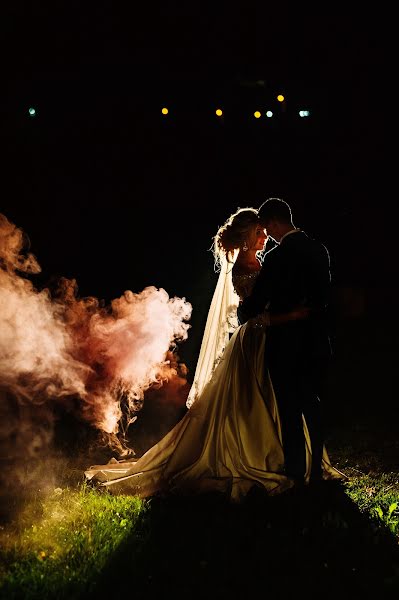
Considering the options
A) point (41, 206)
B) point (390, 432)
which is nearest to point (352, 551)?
point (390, 432)

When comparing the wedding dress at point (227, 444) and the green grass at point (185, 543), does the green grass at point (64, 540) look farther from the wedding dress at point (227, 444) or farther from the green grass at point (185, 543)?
the wedding dress at point (227, 444)

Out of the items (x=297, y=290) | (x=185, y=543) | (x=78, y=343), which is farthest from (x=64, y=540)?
(x=78, y=343)

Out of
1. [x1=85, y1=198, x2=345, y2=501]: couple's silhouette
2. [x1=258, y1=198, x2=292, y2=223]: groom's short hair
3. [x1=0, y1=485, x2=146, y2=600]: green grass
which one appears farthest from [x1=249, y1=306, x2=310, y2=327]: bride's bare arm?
[x1=0, y1=485, x2=146, y2=600]: green grass

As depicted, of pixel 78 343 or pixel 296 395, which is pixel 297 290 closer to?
pixel 296 395

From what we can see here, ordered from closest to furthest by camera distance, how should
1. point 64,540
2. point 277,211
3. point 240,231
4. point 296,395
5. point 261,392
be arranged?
point 64,540 → point 296,395 → point 277,211 → point 261,392 → point 240,231

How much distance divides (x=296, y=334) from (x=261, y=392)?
72cm

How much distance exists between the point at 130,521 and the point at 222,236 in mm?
2975

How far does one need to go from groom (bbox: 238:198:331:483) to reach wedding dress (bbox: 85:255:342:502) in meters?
0.20

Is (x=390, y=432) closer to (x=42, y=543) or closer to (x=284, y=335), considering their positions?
(x=284, y=335)

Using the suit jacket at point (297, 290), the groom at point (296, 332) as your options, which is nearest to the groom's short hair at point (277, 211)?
the groom at point (296, 332)

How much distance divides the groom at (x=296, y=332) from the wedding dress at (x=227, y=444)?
201mm

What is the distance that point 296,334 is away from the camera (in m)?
5.08

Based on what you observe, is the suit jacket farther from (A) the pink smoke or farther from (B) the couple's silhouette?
(A) the pink smoke

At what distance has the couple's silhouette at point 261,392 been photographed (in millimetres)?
5023
